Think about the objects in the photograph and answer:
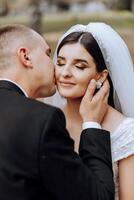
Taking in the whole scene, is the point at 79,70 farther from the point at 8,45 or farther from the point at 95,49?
the point at 8,45

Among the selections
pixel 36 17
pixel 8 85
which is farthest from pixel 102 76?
pixel 36 17

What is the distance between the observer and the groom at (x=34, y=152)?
2688 millimetres

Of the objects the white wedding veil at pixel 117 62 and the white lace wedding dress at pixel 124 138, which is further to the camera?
the white wedding veil at pixel 117 62

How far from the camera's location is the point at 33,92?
2980 mm

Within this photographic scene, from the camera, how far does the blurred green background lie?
2255 centimetres

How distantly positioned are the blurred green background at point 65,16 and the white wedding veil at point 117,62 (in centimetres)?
1607

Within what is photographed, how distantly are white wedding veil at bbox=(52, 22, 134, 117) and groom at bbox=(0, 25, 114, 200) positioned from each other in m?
0.86

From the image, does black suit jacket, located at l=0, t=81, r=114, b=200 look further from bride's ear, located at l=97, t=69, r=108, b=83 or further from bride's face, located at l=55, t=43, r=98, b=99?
bride's ear, located at l=97, t=69, r=108, b=83

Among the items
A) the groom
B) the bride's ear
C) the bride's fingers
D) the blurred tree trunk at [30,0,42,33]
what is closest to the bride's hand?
the bride's fingers

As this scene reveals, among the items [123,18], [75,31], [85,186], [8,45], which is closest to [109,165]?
[85,186]

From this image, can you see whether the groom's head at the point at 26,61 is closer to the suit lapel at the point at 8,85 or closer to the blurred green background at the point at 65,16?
the suit lapel at the point at 8,85

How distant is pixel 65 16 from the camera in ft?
147

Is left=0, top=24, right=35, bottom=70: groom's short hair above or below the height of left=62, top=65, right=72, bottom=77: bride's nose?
above

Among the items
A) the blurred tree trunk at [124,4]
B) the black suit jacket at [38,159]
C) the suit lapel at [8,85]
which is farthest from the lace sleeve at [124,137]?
the blurred tree trunk at [124,4]
